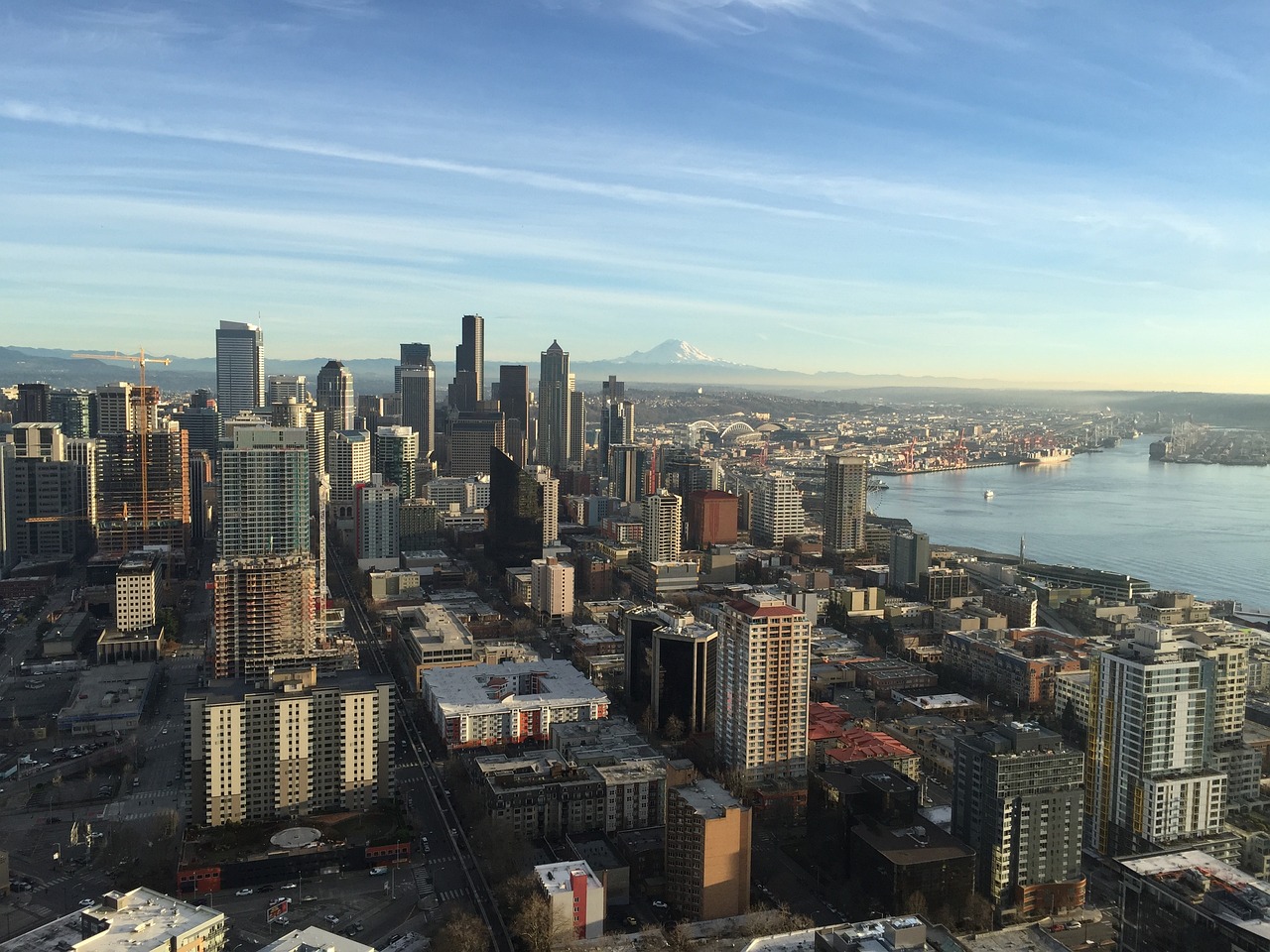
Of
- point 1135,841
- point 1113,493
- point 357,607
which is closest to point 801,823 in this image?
point 1135,841

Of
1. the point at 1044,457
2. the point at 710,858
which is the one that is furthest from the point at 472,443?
the point at 710,858

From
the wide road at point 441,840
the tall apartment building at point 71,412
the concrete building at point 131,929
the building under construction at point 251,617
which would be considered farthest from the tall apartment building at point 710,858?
the tall apartment building at point 71,412

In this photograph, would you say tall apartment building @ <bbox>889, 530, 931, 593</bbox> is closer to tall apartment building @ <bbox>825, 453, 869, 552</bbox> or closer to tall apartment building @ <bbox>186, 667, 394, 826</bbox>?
tall apartment building @ <bbox>825, 453, 869, 552</bbox>

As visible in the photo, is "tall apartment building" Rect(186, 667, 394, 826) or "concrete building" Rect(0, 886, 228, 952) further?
"tall apartment building" Rect(186, 667, 394, 826)

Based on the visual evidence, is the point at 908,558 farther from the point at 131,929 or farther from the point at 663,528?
the point at 131,929

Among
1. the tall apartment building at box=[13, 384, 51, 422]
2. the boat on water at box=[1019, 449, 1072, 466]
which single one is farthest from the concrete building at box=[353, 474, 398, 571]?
the boat on water at box=[1019, 449, 1072, 466]

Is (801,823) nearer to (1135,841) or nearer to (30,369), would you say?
(1135,841)
